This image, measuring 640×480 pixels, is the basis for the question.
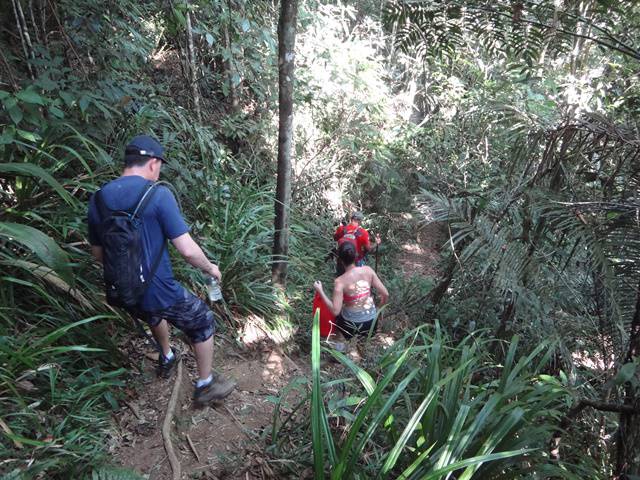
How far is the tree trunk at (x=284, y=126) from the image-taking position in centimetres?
364

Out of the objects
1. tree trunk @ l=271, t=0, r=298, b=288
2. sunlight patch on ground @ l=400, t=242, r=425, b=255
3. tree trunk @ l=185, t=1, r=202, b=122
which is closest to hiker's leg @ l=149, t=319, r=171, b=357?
tree trunk @ l=271, t=0, r=298, b=288

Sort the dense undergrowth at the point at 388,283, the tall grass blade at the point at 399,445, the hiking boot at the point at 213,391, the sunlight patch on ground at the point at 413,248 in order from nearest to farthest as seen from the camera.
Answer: the tall grass blade at the point at 399,445 < the dense undergrowth at the point at 388,283 < the hiking boot at the point at 213,391 < the sunlight patch on ground at the point at 413,248

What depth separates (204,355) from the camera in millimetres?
2963

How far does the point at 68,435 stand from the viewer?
90.1 inches

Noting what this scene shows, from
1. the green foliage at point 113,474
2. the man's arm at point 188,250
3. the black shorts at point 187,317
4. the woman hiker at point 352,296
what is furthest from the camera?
the woman hiker at point 352,296

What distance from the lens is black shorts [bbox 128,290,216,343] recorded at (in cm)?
274

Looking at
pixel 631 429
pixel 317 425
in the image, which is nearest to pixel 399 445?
pixel 317 425

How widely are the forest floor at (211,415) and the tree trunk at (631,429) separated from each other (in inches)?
69.6

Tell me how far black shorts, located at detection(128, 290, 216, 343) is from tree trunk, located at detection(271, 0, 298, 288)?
5.31ft

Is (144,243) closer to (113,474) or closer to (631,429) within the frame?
(113,474)

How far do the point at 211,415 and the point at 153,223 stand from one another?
1399 mm

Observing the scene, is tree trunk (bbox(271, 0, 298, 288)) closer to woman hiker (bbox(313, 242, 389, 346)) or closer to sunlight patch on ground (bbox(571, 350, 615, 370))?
woman hiker (bbox(313, 242, 389, 346))

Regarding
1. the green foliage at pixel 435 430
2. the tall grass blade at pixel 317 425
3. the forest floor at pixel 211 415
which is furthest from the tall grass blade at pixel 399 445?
the forest floor at pixel 211 415

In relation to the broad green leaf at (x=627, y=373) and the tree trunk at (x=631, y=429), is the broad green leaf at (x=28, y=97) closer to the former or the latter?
the broad green leaf at (x=627, y=373)
